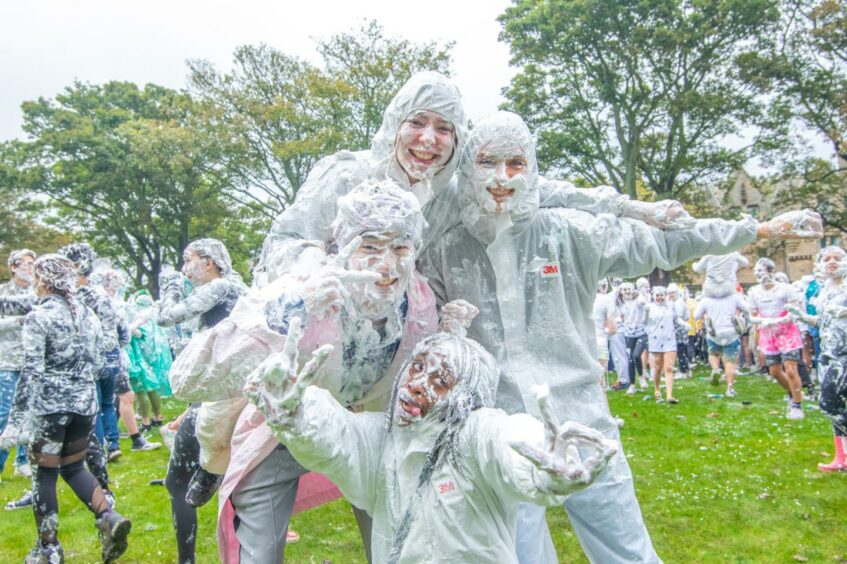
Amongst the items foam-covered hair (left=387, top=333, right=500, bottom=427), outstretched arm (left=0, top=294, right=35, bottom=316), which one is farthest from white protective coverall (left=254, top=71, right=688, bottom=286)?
outstretched arm (left=0, top=294, right=35, bottom=316)

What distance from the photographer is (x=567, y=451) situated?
4.41 feet

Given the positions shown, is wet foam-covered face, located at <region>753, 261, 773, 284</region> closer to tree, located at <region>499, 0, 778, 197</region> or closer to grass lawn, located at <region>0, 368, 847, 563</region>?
grass lawn, located at <region>0, 368, 847, 563</region>

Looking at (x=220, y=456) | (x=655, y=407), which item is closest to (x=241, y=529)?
(x=220, y=456)

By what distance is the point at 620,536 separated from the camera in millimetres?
2320

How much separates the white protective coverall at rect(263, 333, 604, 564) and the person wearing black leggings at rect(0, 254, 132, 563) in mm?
2796

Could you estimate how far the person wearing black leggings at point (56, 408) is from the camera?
12.8 feet

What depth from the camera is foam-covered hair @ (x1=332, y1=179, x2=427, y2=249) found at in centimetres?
189

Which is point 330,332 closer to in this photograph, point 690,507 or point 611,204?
point 611,204

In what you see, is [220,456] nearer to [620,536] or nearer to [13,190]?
[620,536]

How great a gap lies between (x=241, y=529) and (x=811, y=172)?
68.4 feet

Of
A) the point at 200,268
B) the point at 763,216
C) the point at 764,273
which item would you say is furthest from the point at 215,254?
the point at 763,216

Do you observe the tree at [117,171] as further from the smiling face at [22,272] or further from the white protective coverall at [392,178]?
the white protective coverall at [392,178]

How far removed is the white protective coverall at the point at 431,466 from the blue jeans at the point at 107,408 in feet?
15.5

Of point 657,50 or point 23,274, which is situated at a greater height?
point 657,50
